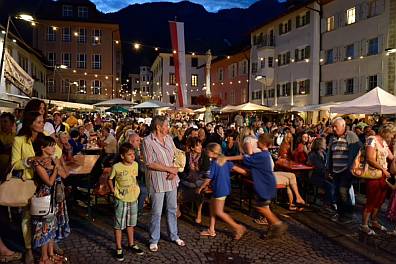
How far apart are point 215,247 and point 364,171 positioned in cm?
269

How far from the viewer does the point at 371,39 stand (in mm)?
24344

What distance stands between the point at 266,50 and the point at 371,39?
13.0 meters

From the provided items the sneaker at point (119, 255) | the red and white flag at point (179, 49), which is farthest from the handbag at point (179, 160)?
the red and white flag at point (179, 49)

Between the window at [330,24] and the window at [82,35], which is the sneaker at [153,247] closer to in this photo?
the window at [330,24]

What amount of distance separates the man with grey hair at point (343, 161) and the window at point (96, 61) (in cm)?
4881

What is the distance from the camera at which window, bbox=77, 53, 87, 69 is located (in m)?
52.4

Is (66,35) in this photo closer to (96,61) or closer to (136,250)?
(96,61)

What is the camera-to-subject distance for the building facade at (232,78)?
4334cm

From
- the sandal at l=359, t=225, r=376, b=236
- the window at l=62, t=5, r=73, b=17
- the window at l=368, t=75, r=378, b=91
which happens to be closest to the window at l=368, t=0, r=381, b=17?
the window at l=368, t=75, r=378, b=91

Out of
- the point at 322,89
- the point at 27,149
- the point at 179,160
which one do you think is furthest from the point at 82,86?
the point at 27,149

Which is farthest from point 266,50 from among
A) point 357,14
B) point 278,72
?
point 357,14

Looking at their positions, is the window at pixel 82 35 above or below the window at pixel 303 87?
above

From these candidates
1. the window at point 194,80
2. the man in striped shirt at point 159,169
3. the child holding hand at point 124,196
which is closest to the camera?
the child holding hand at point 124,196

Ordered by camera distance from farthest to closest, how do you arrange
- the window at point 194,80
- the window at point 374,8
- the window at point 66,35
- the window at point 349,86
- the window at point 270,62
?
the window at point 194,80 < the window at point 66,35 < the window at point 270,62 < the window at point 349,86 < the window at point 374,8
